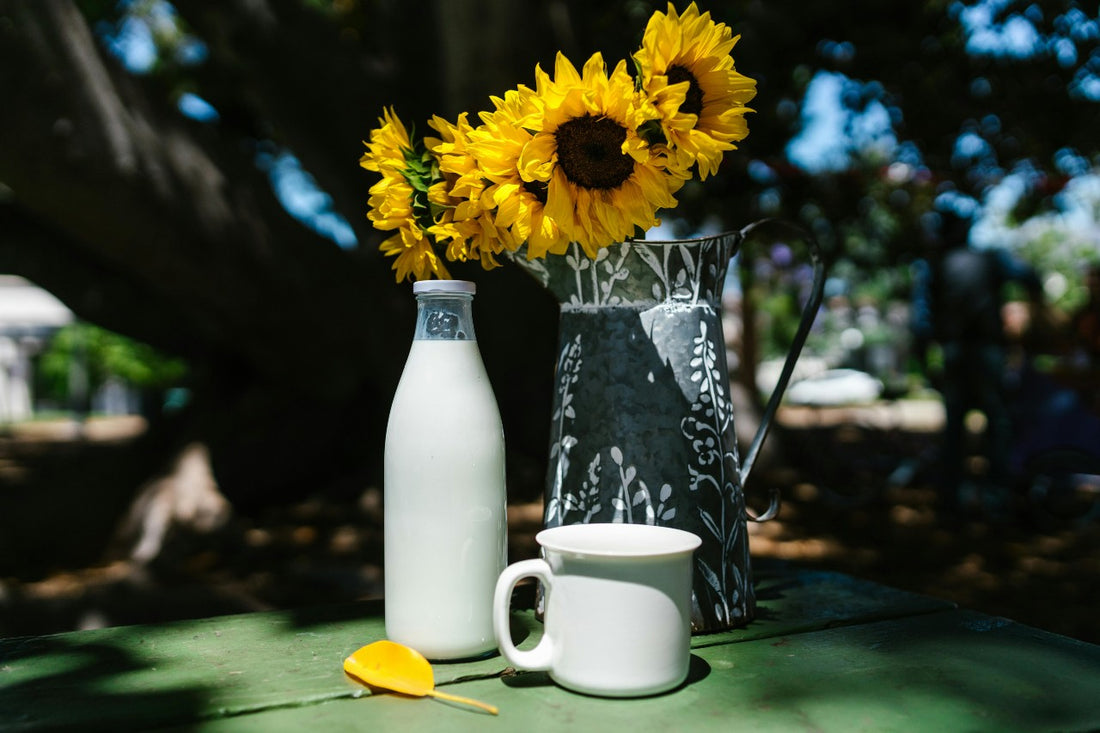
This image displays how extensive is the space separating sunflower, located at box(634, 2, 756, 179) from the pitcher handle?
0.21 meters

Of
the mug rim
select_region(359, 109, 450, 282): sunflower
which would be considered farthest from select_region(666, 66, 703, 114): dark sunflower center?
the mug rim

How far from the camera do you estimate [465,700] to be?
0.92m

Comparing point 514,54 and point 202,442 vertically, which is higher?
point 514,54

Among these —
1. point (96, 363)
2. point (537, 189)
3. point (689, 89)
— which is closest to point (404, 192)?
point (537, 189)

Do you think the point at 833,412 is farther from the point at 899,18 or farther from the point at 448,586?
the point at 448,586

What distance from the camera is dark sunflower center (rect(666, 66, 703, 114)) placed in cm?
102

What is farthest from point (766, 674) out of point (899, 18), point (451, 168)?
point (899, 18)

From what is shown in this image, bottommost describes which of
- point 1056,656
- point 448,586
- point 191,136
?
point 1056,656

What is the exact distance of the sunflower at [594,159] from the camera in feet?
3.17

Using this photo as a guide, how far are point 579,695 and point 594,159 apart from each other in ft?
2.01

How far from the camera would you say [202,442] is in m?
5.52

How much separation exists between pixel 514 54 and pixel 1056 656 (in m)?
3.02

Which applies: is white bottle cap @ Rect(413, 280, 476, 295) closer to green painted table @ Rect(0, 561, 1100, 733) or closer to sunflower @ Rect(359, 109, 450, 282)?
sunflower @ Rect(359, 109, 450, 282)

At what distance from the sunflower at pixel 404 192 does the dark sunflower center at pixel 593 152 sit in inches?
8.4
